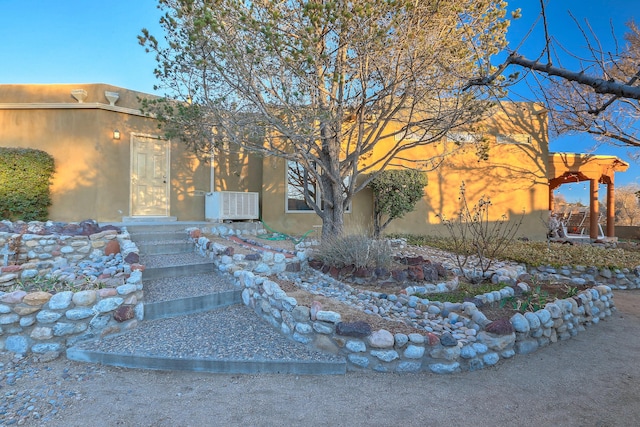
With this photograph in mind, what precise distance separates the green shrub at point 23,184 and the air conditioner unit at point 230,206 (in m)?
3.25

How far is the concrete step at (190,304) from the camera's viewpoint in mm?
3701

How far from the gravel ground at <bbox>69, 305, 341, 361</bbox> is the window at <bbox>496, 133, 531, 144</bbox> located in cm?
904

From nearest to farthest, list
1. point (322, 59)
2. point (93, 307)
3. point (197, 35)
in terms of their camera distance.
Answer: point (93, 307) < point (197, 35) < point (322, 59)

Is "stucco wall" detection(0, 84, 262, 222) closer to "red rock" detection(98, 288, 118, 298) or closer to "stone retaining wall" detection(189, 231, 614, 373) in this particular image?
"red rock" detection(98, 288, 118, 298)

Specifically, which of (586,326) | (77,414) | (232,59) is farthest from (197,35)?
(586,326)

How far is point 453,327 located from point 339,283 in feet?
5.36

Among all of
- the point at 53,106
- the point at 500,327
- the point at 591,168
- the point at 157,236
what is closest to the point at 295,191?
the point at 157,236

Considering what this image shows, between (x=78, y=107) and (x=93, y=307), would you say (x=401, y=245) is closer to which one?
(x=93, y=307)

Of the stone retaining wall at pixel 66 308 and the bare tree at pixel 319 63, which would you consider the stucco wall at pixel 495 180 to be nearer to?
the bare tree at pixel 319 63

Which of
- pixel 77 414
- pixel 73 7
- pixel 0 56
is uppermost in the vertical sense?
pixel 73 7

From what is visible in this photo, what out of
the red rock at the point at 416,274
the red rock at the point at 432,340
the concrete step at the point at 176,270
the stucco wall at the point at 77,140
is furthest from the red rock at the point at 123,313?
the stucco wall at the point at 77,140

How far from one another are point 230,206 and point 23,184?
4024mm

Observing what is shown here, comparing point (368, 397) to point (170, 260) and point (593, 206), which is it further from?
point (593, 206)

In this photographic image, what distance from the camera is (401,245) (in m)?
7.55
